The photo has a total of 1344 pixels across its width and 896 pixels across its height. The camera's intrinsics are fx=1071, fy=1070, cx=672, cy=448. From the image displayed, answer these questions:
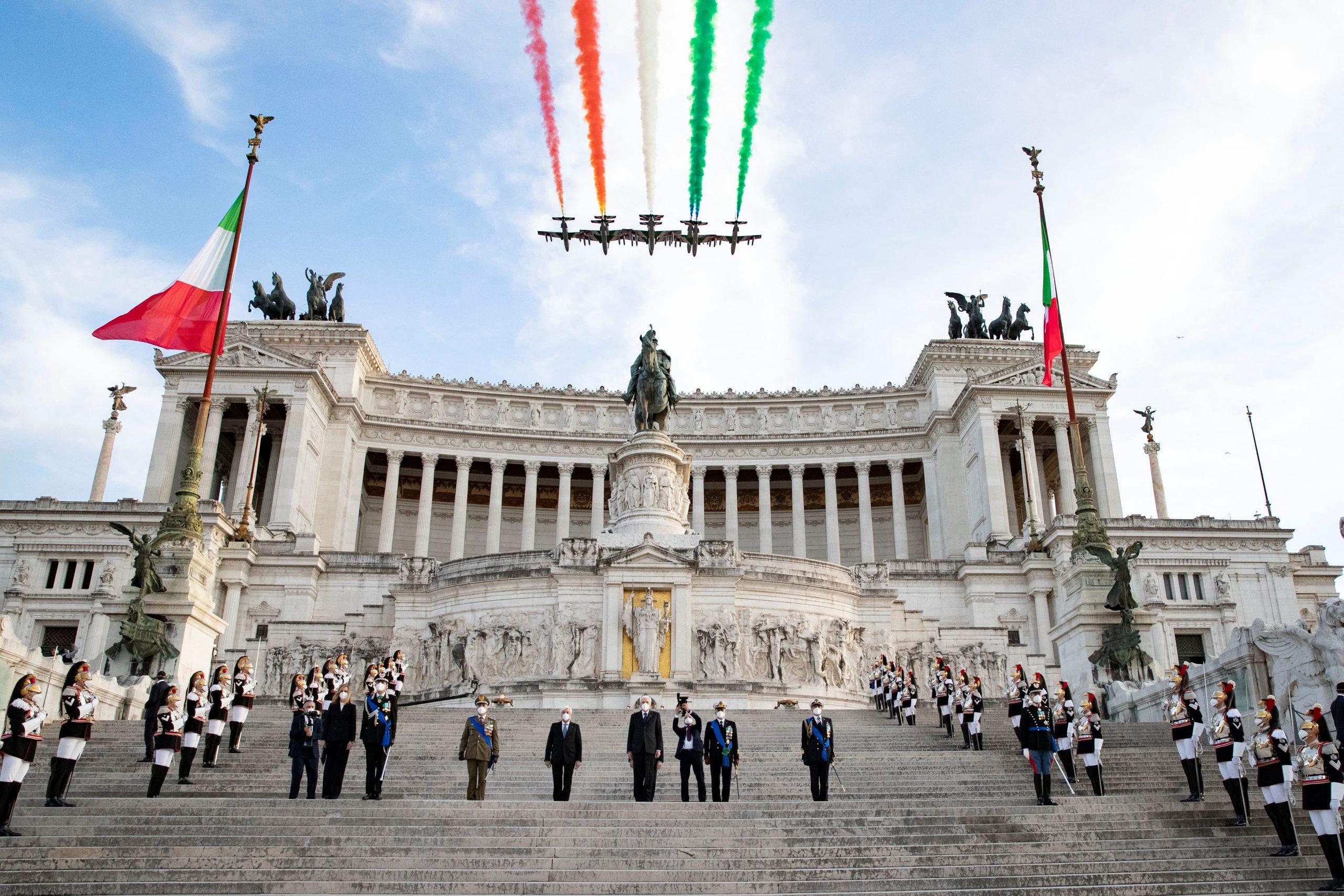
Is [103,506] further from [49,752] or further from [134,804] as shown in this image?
[134,804]

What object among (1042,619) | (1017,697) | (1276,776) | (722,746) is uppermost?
(1042,619)

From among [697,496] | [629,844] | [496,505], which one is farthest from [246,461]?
[629,844]

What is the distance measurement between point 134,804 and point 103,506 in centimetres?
A: 4011

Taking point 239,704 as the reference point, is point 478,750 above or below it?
below

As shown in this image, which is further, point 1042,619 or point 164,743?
point 1042,619

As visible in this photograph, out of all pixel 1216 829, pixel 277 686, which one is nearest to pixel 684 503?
pixel 277 686

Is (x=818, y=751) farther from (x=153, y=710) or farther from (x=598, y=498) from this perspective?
(x=598, y=498)

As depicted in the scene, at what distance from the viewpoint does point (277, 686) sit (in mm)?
33375

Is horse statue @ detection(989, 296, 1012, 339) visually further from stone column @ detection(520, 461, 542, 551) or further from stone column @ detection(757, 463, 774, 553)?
stone column @ detection(520, 461, 542, 551)

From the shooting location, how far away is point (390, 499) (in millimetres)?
63094

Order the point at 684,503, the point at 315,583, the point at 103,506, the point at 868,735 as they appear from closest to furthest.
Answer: the point at 868,735
the point at 684,503
the point at 315,583
the point at 103,506

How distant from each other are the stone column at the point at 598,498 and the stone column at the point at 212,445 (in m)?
21.5

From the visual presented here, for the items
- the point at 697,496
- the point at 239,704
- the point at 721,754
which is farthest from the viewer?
the point at 697,496

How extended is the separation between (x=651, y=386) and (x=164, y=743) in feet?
75.4
